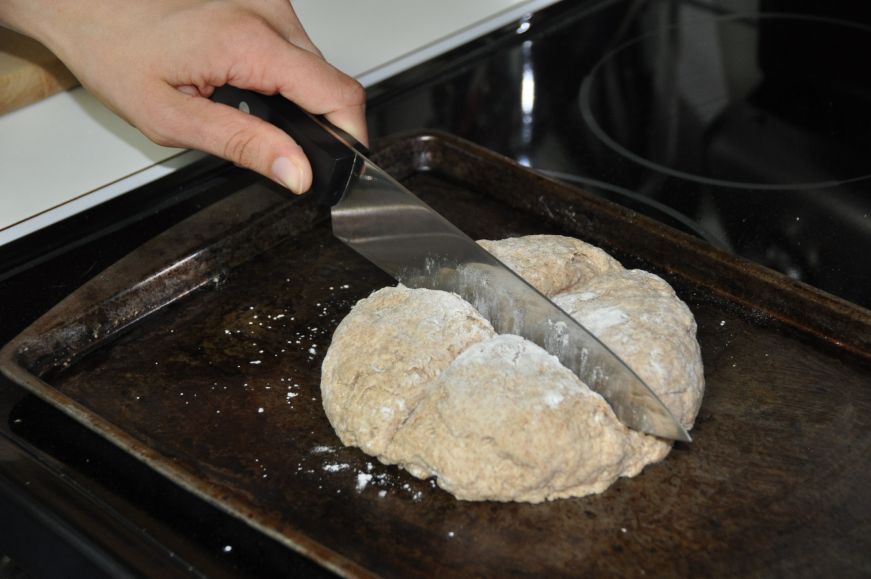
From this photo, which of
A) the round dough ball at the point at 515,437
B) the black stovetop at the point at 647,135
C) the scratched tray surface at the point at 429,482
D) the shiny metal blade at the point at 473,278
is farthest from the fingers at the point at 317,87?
the round dough ball at the point at 515,437

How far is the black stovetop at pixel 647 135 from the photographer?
1.51 meters

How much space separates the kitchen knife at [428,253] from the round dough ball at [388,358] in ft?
0.15

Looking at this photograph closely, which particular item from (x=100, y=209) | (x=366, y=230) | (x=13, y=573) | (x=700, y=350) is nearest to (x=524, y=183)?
(x=366, y=230)

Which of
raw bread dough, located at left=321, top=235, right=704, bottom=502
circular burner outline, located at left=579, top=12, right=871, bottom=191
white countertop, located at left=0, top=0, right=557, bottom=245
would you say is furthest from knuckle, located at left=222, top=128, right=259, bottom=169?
circular burner outline, located at left=579, top=12, right=871, bottom=191

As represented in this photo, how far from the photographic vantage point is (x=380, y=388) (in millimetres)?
1241

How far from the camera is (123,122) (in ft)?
6.05

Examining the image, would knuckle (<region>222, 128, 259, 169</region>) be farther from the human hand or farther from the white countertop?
the white countertop

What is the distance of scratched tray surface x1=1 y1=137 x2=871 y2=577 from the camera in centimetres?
108

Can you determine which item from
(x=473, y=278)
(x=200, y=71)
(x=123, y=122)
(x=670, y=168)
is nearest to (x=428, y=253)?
(x=473, y=278)

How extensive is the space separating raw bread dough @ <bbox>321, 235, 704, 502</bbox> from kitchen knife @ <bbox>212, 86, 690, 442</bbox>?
0.03m

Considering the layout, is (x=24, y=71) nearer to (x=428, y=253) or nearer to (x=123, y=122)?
(x=123, y=122)

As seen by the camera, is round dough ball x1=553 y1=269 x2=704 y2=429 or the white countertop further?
the white countertop

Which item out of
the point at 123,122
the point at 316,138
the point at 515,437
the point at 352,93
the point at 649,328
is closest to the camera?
the point at 515,437

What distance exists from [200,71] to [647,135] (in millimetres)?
844
